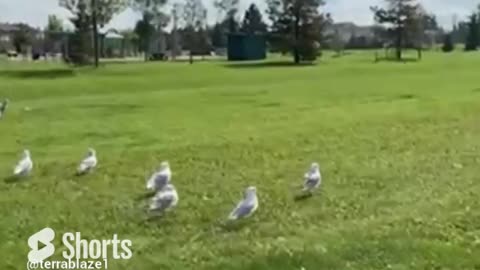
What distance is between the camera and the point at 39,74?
49969mm

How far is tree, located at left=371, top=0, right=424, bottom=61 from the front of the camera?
87.5 metres

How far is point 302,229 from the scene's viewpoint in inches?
426

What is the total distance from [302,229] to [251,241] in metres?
0.90

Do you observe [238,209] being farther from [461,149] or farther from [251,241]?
[461,149]

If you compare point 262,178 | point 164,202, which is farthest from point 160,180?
point 262,178

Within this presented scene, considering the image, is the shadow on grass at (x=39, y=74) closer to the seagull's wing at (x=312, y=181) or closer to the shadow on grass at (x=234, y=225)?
the seagull's wing at (x=312, y=181)

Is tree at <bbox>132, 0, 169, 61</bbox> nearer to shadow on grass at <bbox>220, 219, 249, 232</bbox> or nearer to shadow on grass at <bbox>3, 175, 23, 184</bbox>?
shadow on grass at <bbox>3, 175, 23, 184</bbox>

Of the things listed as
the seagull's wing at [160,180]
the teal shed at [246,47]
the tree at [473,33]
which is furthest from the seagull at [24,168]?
the tree at [473,33]

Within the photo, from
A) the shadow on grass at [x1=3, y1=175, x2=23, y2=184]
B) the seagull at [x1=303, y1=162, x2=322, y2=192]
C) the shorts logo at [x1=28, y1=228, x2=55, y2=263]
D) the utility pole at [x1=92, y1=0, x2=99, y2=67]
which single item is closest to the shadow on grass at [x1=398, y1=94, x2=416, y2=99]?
the seagull at [x1=303, y1=162, x2=322, y2=192]

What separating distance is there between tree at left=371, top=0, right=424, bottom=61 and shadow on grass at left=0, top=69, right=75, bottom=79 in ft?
141

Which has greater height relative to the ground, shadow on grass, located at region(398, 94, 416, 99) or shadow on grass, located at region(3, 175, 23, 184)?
shadow on grass, located at region(398, 94, 416, 99)

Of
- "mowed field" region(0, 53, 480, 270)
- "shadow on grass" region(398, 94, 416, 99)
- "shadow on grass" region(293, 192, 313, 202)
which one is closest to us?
"mowed field" region(0, 53, 480, 270)

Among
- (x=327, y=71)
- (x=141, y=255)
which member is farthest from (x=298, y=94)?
(x=141, y=255)

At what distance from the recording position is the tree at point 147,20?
8969 centimetres
